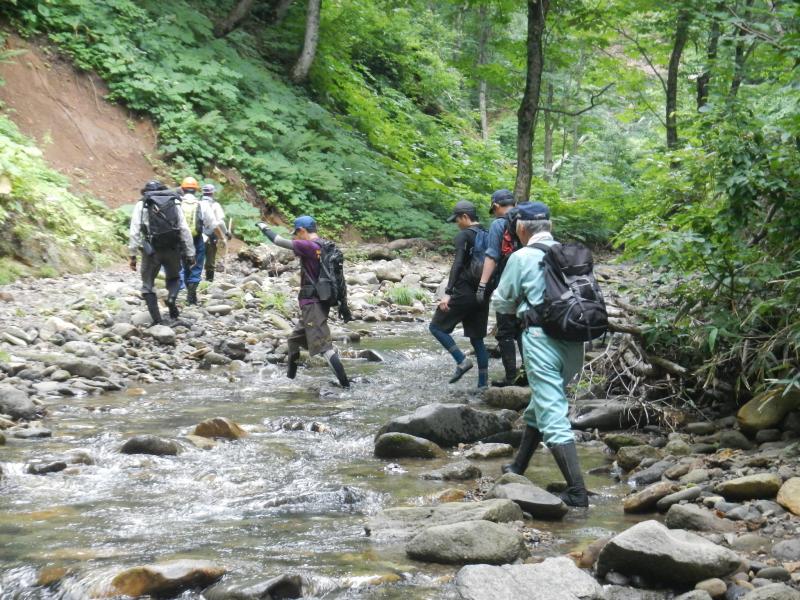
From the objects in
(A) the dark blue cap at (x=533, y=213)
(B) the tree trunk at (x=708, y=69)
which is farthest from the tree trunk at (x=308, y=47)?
(A) the dark blue cap at (x=533, y=213)

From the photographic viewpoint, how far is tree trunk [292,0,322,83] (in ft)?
78.1

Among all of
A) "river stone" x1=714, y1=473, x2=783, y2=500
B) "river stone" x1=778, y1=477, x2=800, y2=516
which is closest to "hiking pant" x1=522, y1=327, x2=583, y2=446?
"river stone" x1=714, y1=473, x2=783, y2=500

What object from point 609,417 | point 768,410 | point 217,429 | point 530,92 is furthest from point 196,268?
point 768,410

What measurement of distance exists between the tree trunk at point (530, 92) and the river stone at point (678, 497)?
8.02m

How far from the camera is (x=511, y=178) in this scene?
25.9 m

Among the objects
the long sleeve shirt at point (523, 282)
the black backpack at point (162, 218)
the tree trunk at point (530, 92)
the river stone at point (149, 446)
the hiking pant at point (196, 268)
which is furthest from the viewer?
the hiking pant at point (196, 268)

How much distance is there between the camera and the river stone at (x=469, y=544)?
4340 millimetres

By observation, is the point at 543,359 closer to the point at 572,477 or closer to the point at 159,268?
the point at 572,477

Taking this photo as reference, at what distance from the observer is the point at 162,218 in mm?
11352

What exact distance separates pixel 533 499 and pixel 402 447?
1.86m

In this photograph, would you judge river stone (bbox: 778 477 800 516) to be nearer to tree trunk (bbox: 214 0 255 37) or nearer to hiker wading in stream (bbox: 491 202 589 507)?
hiker wading in stream (bbox: 491 202 589 507)

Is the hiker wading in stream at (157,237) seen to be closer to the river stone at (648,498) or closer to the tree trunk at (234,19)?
the river stone at (648,498)

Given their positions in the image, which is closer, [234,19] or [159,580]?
[159,580]

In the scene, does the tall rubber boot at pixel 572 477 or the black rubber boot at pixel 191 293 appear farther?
the black rubber boot at pixel 191 293
